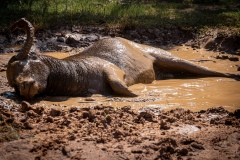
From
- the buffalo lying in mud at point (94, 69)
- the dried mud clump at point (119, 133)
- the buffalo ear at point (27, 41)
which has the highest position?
the buffalo ear at point (27, 41)

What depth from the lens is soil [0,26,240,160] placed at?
13.7ft

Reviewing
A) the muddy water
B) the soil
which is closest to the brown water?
the muddy water

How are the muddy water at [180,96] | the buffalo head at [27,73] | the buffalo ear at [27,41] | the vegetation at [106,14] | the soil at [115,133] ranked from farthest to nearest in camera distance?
the vegetation at [106,14]
the buffalo ear at [27,41]
the muddy water at [180,96]
the buffalo head at [27,73]
the soil at [115,133]

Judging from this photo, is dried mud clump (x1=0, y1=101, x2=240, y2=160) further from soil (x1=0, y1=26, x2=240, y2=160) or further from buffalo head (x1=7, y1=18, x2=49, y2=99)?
buffalo head (x1=7, y1=18, x2=49, y2=99)

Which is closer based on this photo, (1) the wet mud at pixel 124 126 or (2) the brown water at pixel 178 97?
(1) the wet mud at pixel 124 126

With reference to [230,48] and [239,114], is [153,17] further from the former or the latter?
[239,114]

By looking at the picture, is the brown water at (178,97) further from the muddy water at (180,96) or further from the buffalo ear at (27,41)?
the buffalo ear at (27,41)

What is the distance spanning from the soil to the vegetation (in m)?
5.97

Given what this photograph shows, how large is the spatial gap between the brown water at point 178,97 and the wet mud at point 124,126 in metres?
0.02

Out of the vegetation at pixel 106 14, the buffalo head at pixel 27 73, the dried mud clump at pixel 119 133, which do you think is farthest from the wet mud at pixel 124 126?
the vegetation at pixel 106 14

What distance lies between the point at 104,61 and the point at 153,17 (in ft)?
17.9

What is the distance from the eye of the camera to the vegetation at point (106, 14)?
37.7 ft

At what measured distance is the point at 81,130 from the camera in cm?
479

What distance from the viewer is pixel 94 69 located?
7094mm
